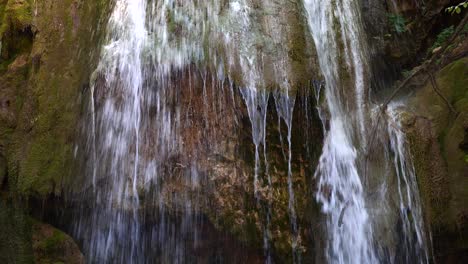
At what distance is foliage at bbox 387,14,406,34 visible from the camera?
19.4 ft

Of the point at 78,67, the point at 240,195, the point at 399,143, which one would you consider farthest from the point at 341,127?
the point at 78,67

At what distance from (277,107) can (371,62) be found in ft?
6.21

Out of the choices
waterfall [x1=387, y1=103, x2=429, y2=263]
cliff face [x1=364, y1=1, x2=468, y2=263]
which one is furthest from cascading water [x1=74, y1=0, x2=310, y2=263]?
cliff face [x1=364, y1=1, x2=468, y2=263]

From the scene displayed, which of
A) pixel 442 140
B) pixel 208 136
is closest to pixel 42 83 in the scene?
pixel 208 136

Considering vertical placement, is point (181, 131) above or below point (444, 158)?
above

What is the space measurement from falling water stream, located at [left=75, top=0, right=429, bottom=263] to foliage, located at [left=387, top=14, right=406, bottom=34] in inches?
69.7

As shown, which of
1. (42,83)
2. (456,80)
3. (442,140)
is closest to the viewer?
(442,140)

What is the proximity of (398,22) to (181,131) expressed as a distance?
3.62m

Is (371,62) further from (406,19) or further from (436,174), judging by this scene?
(436,174)

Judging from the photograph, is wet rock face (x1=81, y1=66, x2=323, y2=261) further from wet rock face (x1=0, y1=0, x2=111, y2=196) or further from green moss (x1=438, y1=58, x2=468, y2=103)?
green moss (x1=438, y1=58, x2=468, y2=103)

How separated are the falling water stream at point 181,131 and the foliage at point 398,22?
1.77m

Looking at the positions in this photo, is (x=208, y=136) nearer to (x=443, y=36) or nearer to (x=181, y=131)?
(x=181, y=131)

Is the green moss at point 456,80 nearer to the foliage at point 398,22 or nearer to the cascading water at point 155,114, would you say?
the foliage at point 398,22

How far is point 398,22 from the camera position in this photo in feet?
19.5
